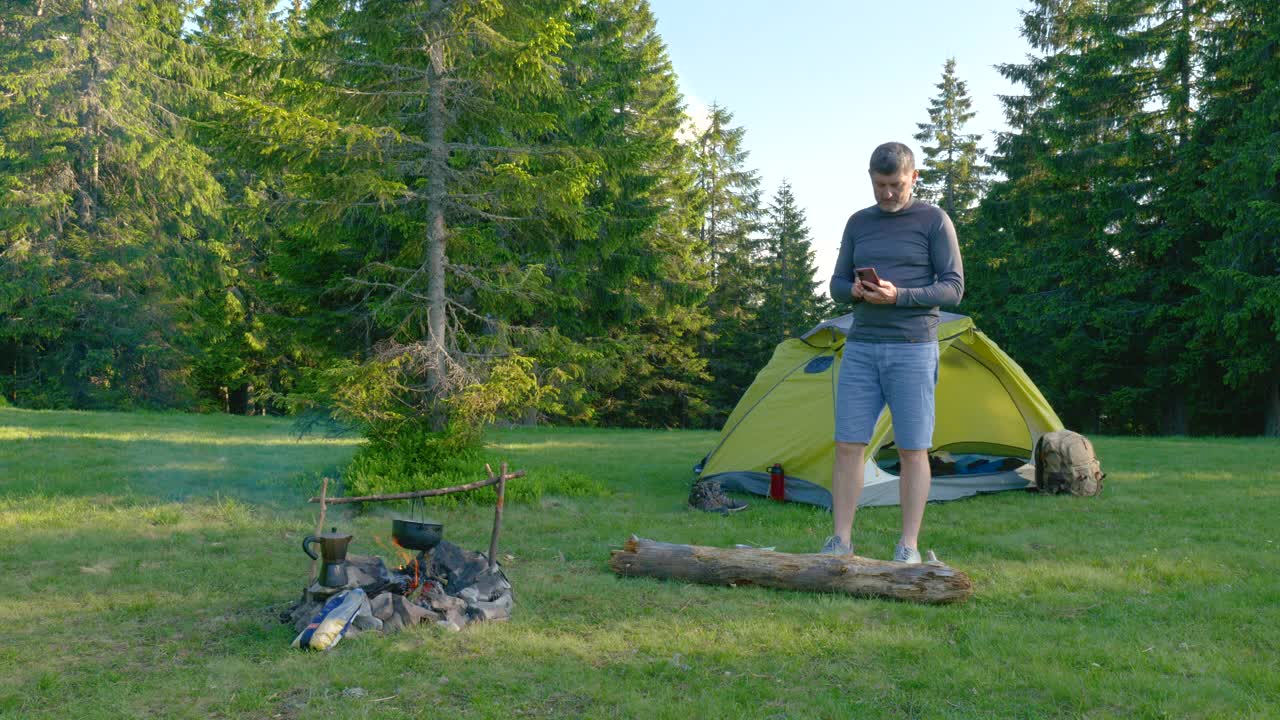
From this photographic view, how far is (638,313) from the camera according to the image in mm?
17406

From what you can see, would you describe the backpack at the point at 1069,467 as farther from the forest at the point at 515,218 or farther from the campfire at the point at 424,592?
the campfire at the point at 424,592

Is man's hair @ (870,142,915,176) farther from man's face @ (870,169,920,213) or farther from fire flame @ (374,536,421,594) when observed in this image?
fire flame @ (374,536,421,594)

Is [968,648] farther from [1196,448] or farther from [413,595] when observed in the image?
[1196,448]

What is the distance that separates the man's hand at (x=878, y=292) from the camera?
4105 millimetres

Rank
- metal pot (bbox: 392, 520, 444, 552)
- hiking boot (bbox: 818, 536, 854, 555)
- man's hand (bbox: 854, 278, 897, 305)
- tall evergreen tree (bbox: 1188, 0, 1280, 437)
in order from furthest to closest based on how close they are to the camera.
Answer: tall evergreen tree (bbox: 1188, 0, 1280, 437) < hiking boot (bbox: 818, 536, 854, 555) < man's hand (bbox: 854, 278, 897, 305) < metal pot (bbox: 392, 520, 444, 552)

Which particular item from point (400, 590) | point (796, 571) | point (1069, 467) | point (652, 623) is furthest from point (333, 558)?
point (1069, 467)

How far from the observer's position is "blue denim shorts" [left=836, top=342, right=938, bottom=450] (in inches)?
169

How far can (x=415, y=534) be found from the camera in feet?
12.8

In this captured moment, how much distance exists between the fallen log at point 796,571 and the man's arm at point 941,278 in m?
1.24

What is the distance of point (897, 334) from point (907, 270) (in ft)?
1.09

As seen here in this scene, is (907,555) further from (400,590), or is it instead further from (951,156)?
(951,156)

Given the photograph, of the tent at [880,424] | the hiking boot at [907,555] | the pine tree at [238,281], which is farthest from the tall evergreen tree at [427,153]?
the pine tree at [238,281]

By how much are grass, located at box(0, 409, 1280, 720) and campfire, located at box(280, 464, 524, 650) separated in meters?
0.11

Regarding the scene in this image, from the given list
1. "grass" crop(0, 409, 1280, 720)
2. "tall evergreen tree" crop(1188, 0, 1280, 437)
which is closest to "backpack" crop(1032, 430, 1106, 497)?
"grass" crop(0, 409, 1280, 720)
